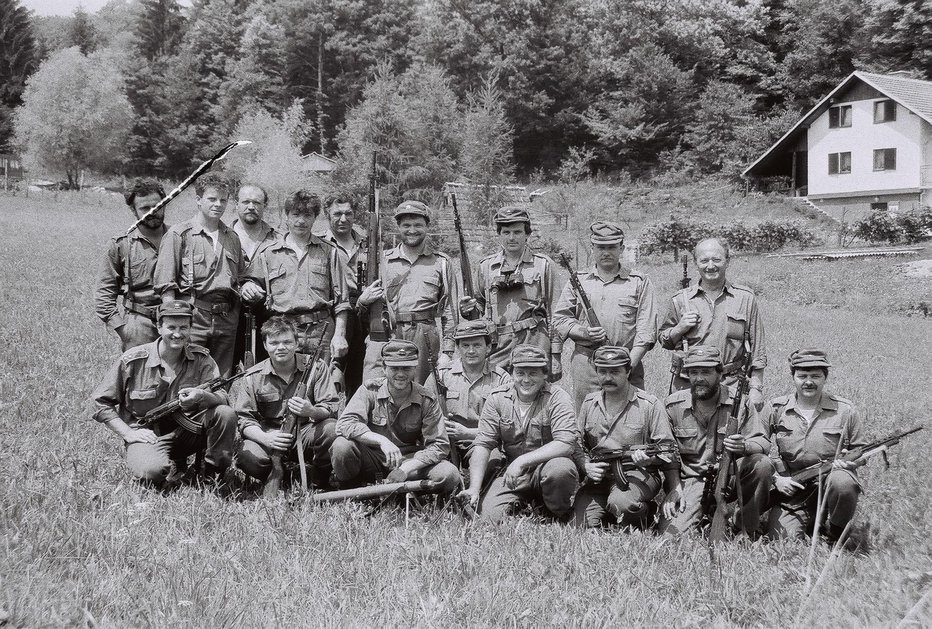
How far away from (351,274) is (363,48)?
57.2 m

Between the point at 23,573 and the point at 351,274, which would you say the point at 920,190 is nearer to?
the point at 351,274

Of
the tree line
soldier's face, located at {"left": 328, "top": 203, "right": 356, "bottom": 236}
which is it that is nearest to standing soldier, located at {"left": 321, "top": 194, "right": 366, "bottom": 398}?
soldier's face, located at {"left": 328, "top": 203, "right": 356, "bottom": 236}

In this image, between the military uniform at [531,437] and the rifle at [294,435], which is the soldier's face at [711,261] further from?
the rifle at [294,435]

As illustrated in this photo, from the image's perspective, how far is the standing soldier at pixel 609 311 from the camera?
272 inches

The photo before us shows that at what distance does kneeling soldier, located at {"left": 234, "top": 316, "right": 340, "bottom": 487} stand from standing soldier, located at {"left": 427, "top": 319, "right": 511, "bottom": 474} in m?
0.89

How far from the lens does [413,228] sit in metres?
7.02

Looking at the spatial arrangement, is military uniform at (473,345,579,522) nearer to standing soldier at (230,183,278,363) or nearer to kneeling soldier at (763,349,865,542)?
kneeling soldier at (763,349,865,542)

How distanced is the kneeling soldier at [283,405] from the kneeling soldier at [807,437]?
11.2 ft

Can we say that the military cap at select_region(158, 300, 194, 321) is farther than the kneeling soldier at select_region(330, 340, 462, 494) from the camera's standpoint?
Result: Yes

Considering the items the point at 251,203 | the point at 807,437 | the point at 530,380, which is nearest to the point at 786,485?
the point at 807,437

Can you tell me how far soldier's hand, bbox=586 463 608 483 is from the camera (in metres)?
5.92

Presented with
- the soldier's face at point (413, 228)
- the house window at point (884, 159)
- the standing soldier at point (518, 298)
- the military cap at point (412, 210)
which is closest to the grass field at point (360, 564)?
the standing soldier at point (518, 298)

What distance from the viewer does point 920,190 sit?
39.2 m

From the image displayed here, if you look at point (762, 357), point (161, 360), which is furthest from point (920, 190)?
point (161, 360)
